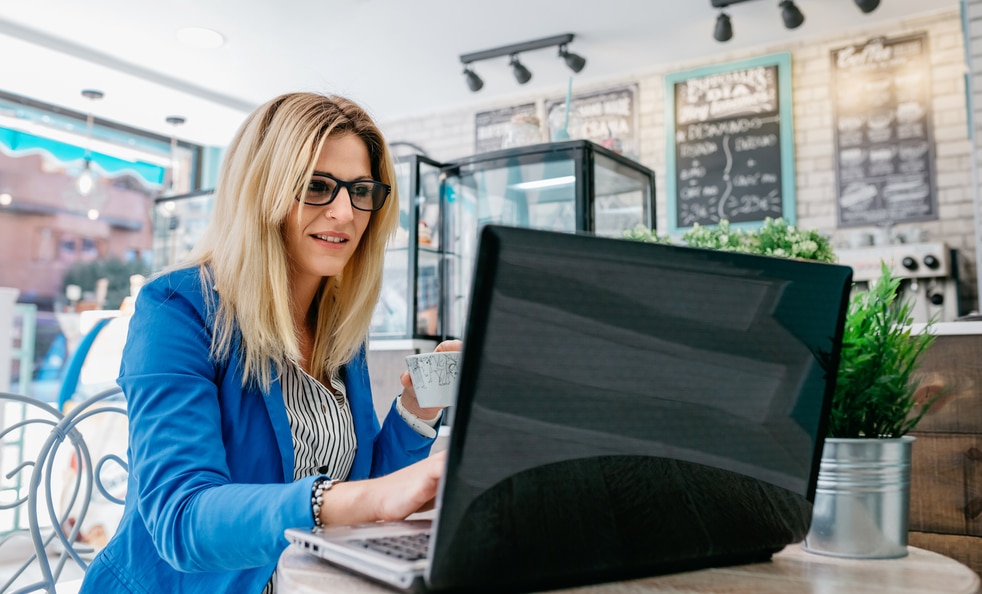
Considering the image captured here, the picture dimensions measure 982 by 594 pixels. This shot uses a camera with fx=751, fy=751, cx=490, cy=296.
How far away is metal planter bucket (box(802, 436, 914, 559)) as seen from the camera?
2.50 feet

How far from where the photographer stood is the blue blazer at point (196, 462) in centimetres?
75

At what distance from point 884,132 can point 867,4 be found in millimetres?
852

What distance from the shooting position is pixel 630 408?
579mm

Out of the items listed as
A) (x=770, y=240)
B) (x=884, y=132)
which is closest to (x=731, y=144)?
(x=884, y=132)

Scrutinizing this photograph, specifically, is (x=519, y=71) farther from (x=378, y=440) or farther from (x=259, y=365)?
(x=259, y=365)

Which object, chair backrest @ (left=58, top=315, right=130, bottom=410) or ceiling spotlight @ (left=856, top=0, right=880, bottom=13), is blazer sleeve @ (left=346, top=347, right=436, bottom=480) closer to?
chair backrest @ (left=58, top=315, right=130, bottom=410)

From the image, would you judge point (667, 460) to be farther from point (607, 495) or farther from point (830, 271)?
point (830, 271)

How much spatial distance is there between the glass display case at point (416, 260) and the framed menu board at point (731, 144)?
7.15 ft

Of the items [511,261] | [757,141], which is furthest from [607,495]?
[757,141]

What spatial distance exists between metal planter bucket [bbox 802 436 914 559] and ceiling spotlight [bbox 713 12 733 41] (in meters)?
4.01

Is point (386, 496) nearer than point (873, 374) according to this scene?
Yes

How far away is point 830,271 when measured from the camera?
672 millimetres

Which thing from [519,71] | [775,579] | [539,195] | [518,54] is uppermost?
[518,54]

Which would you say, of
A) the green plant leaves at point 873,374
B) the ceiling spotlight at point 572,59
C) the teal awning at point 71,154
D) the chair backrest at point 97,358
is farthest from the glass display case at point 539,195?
the teal awning at point 71,154
